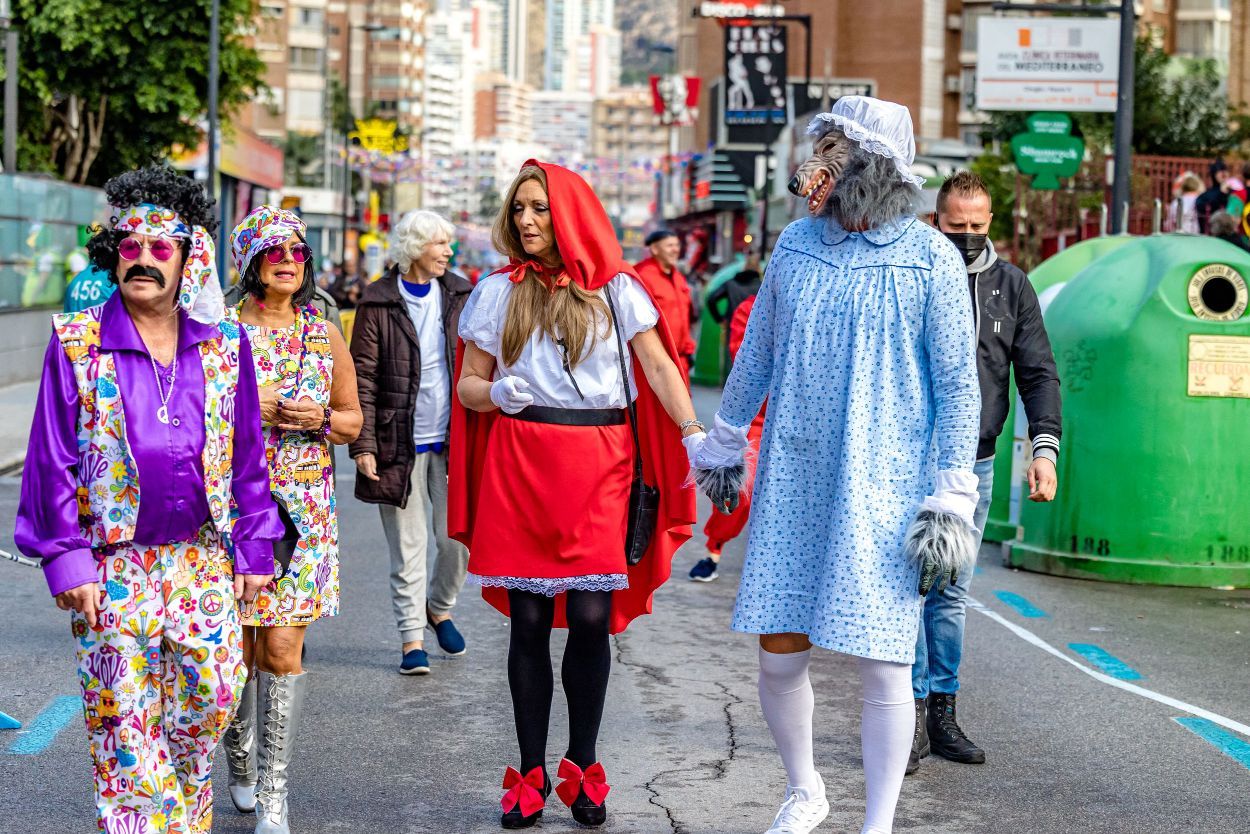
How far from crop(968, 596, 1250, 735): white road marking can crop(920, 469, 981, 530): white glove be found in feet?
8.52

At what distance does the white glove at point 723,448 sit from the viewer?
4.71 m

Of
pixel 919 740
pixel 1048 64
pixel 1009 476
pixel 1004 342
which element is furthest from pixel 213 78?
pixel 919 740

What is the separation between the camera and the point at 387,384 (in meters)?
7.16

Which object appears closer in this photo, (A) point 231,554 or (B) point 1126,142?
(A) point 231,554

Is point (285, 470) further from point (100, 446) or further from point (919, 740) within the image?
point (919, 740)

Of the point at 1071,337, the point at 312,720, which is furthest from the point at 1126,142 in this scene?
the point at 312,720

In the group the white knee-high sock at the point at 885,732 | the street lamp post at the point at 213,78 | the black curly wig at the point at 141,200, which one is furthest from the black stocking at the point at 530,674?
the street lamp post at the point at 213,78

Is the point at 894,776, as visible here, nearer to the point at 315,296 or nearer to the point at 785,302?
the point at 785,302

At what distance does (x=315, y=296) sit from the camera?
5812mm

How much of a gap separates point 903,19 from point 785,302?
222 ft

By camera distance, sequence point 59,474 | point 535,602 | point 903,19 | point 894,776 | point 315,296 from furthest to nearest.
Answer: point 903,19
point 315,296
point 535,602
point 894,776
point 59,474

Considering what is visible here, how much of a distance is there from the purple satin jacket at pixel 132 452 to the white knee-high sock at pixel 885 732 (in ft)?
5.57

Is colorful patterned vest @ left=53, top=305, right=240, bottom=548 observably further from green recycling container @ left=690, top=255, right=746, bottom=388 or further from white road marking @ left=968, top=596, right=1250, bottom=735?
green recycling container @ left=690, top=255, right=746, bottom=388

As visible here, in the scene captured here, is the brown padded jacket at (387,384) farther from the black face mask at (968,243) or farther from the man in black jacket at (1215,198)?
the man in black jacket at (1215,198)
